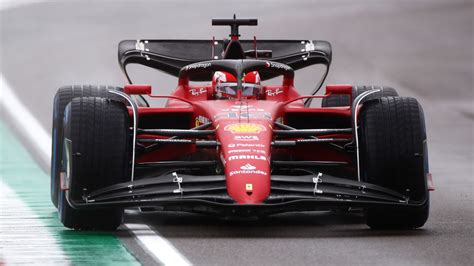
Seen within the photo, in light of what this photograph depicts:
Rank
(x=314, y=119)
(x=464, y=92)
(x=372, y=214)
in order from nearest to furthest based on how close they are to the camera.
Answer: (x=372, y=214) → (x=314, y=119) → (x=464, y=92)

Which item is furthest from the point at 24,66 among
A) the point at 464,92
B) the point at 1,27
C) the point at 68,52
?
the point at 464,92

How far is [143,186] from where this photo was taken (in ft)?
43.0

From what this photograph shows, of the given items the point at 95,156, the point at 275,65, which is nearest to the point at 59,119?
the point at 95,156

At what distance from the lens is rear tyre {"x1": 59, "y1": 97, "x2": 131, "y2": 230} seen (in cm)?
1327

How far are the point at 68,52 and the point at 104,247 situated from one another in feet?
75.7

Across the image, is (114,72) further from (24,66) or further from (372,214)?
(372,214)

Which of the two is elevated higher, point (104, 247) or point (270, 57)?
point (270, 57)

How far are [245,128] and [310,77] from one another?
18.5 m

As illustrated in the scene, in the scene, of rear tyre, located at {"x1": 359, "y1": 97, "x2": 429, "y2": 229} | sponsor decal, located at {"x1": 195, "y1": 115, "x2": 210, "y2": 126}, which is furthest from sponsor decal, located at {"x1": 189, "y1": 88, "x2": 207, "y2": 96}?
rear tyre, located at {"x1": 359, "y1": 97, "x2": 429, "y2": 229}

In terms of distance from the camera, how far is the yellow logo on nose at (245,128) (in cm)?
1359

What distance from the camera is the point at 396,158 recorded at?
44.4ft

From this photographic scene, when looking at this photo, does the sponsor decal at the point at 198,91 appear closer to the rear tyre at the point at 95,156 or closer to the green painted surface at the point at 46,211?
the green painted surface at the point at 46,211

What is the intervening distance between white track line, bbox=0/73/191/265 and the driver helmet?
2.04 m

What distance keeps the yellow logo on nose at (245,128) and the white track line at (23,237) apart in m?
1.70
